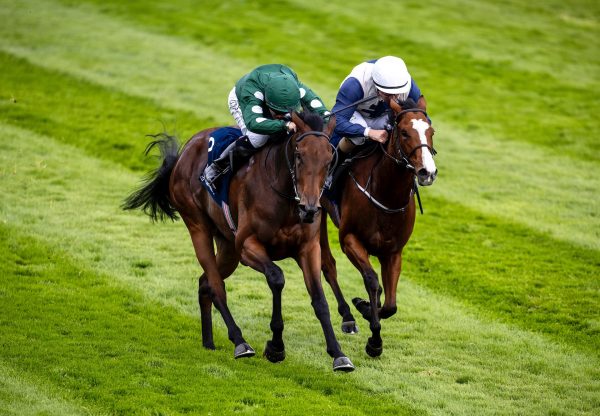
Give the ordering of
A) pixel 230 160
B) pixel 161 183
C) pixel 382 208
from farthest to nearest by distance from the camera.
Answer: pixel 161 183 < pixel 382 208 < pixel 230 160

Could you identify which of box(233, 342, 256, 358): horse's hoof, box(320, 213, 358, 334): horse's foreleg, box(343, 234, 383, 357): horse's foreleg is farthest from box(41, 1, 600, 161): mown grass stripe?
box(233, 342, 256, 358): horse's hoof

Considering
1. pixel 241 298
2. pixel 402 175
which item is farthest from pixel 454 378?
pixel 241 298

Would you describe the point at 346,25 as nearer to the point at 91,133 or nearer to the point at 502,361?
the point at 91,133

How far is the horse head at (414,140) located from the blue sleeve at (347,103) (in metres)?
0.75

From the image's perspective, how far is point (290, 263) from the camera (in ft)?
47.5

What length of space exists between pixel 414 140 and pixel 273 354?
2.53m

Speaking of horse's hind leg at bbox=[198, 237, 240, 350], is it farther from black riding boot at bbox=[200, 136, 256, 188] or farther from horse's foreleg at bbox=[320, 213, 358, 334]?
horse's foreleg at bbox=[320, 213, 358, 334]

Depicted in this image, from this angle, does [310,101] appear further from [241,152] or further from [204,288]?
[204,288]

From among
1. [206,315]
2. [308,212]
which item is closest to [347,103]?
[308,212]

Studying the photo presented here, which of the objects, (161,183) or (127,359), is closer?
(127,359)

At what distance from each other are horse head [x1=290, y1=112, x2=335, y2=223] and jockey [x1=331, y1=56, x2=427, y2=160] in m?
1.24

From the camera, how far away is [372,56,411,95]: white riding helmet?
984cm

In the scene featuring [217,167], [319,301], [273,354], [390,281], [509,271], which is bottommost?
[509,271]

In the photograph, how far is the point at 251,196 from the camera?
9461mm
